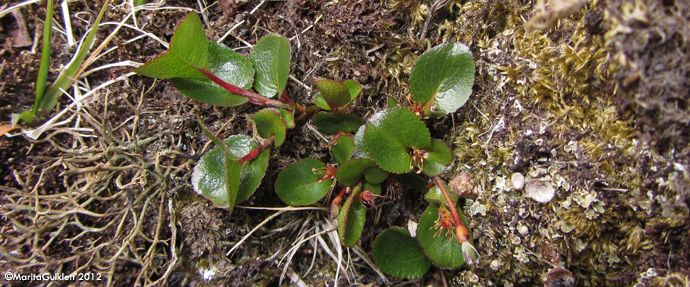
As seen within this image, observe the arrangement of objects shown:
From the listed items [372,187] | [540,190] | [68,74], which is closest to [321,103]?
[372,187]

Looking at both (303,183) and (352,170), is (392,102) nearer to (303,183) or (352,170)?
(352,170)

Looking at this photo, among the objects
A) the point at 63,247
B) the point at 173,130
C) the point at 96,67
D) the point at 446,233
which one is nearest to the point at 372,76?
the point at 446,233

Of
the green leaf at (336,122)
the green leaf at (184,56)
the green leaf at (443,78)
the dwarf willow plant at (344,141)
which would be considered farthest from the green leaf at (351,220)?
the green leaf at (184,56)

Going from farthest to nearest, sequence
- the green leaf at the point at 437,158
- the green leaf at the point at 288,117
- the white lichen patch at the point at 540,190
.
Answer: the green leaf at the point at 288,117 → the green leaf at the point at 437,158 → the white lichen patch at the point at 540,190

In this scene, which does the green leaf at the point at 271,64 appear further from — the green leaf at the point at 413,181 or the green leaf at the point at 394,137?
the green leaf at the point at 413,181

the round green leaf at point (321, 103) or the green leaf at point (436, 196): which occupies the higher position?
the round green leaf at point (321, 103)

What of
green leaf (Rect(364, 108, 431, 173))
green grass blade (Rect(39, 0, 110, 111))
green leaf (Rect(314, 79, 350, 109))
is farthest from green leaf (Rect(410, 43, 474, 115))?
green grass blade (Rect(39, 0, 110, 111))
